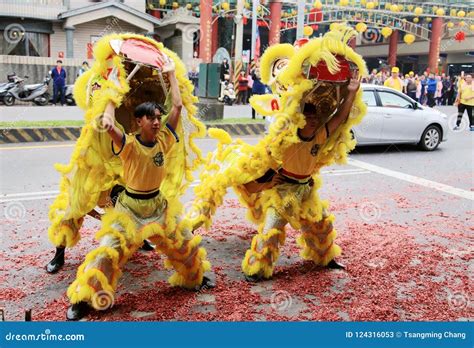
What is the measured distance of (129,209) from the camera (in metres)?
3.34

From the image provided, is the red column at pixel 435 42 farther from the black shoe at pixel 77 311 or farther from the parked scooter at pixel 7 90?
the black shoe at pixel 77 311

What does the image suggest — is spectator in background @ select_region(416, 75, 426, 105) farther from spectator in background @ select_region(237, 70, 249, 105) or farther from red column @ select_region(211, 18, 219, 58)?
red column @ select_region(211, 18, 219, 58)

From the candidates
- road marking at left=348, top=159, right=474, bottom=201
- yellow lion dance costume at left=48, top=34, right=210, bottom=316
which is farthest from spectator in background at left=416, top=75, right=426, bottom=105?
yellow lion dance costume at left=48, top=34, right=210, bottom=316

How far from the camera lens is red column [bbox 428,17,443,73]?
26047mm

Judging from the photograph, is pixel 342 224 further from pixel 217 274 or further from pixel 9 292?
pixel 9 292

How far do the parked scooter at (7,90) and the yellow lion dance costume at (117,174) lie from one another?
40.3 feet

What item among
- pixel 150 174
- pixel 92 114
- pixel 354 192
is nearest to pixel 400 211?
pixel 354 192

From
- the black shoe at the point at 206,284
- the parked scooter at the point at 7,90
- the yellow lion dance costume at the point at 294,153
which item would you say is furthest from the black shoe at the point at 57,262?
the parked scooter at the point at 7,90

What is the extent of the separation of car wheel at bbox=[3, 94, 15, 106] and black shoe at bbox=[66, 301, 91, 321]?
526 inches

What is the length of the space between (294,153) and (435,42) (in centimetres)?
2673

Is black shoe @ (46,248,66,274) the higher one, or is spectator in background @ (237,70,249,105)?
spectator in background @ (237,70,249,105)

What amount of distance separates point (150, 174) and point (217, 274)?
1166mm

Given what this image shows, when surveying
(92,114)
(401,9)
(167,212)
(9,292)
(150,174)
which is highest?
(401,9)

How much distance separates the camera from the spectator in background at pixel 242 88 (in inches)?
771
